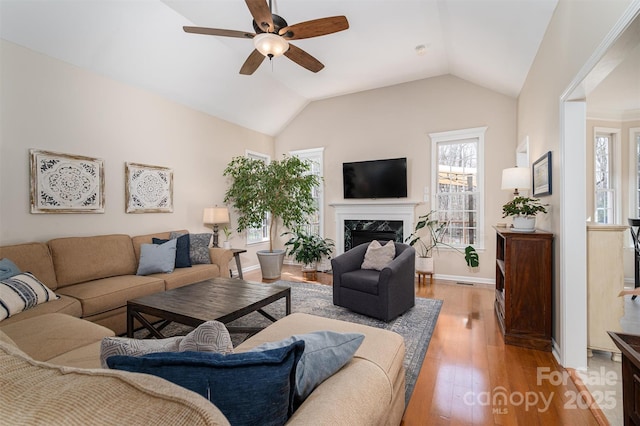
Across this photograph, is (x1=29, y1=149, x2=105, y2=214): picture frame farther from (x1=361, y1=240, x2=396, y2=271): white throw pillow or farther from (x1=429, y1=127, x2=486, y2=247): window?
(x1=429, y1=127, x2=486, y2=247): window

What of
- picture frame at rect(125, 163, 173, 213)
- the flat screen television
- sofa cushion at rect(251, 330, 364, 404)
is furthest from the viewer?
the flat screen television

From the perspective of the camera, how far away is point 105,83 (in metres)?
3.54

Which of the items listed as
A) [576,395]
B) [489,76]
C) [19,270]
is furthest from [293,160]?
[576,395]

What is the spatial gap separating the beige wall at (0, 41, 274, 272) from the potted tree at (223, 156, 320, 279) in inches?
14.0

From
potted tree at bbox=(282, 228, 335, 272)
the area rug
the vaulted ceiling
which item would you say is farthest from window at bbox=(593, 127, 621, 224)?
potted tree at bbox=(282, 228, 335, 272)

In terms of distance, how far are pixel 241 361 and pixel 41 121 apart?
376cm

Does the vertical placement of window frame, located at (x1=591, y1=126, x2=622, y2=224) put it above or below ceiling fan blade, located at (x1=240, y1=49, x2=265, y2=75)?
below

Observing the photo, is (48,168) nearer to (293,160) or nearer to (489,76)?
(293,160)

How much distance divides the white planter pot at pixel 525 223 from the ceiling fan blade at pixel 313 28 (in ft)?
7.60

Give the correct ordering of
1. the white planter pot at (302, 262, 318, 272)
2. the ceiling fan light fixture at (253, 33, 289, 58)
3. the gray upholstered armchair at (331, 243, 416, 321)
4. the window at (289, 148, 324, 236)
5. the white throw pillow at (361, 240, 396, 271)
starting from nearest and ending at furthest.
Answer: the ceiling fan light fixture at (253, 33, 289, 58), the gray upholstered armchair at (331, 243, 416, 321), the white throw pillow at (361, 240, 396, 271), the white planter pot at (302, 262, 318, 272), the window at (289, 148, 324, 236)

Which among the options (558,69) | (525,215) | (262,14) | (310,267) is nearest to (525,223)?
(525,215)

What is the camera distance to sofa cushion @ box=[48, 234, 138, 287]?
294cm

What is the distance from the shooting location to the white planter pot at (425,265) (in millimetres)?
4758

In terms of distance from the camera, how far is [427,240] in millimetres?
5051
